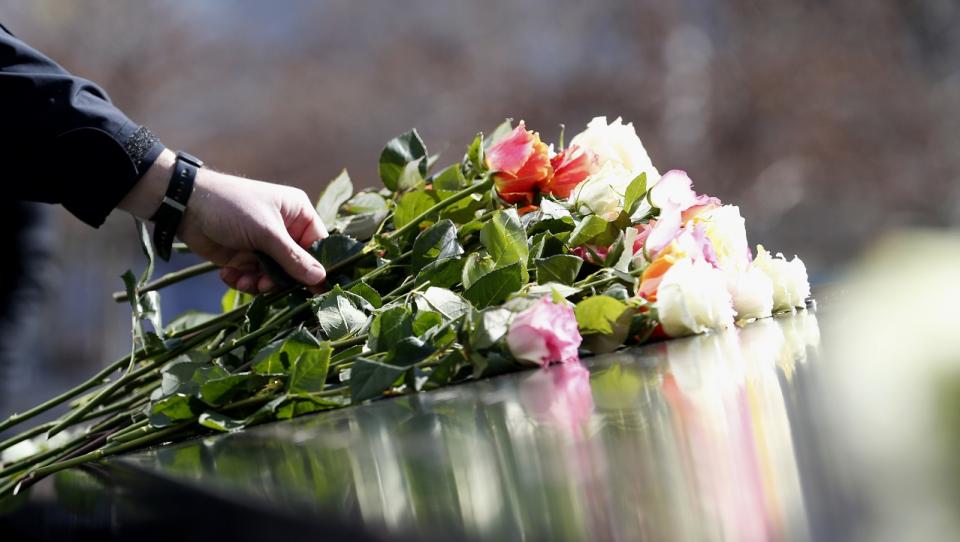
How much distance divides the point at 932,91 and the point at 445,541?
795 cm

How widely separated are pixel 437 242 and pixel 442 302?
8cm

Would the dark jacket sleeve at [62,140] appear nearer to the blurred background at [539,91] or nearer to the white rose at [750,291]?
the white rose at [750,291]

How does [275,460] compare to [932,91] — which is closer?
[275,460]

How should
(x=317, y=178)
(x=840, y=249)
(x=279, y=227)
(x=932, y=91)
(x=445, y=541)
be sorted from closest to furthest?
(x=445, y=541)
(x=279, y=227)
(x=840, y=249)
(x=932, y=91)
(x=317, y=178)

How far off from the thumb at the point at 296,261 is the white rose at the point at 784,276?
34 cm

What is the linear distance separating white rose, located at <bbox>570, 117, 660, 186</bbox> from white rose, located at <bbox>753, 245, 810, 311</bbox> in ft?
0.36

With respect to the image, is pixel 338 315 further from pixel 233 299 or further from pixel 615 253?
pixel 233 299

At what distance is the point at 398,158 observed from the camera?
0.86 m

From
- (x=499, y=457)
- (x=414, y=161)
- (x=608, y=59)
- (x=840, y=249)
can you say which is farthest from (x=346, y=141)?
(x=499, y=457)

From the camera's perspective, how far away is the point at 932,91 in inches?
290

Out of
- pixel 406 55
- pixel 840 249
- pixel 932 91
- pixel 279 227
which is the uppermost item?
pixel 406 55

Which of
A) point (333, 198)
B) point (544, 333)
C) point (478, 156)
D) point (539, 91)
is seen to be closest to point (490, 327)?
point (544, 333)

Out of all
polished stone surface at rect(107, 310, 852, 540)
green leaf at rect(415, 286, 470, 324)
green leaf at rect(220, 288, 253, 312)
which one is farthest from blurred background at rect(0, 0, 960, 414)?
polished stone surface at rect(107, 310, 852, 540)

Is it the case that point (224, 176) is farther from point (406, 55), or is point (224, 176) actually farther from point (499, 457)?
point (406, 55)
